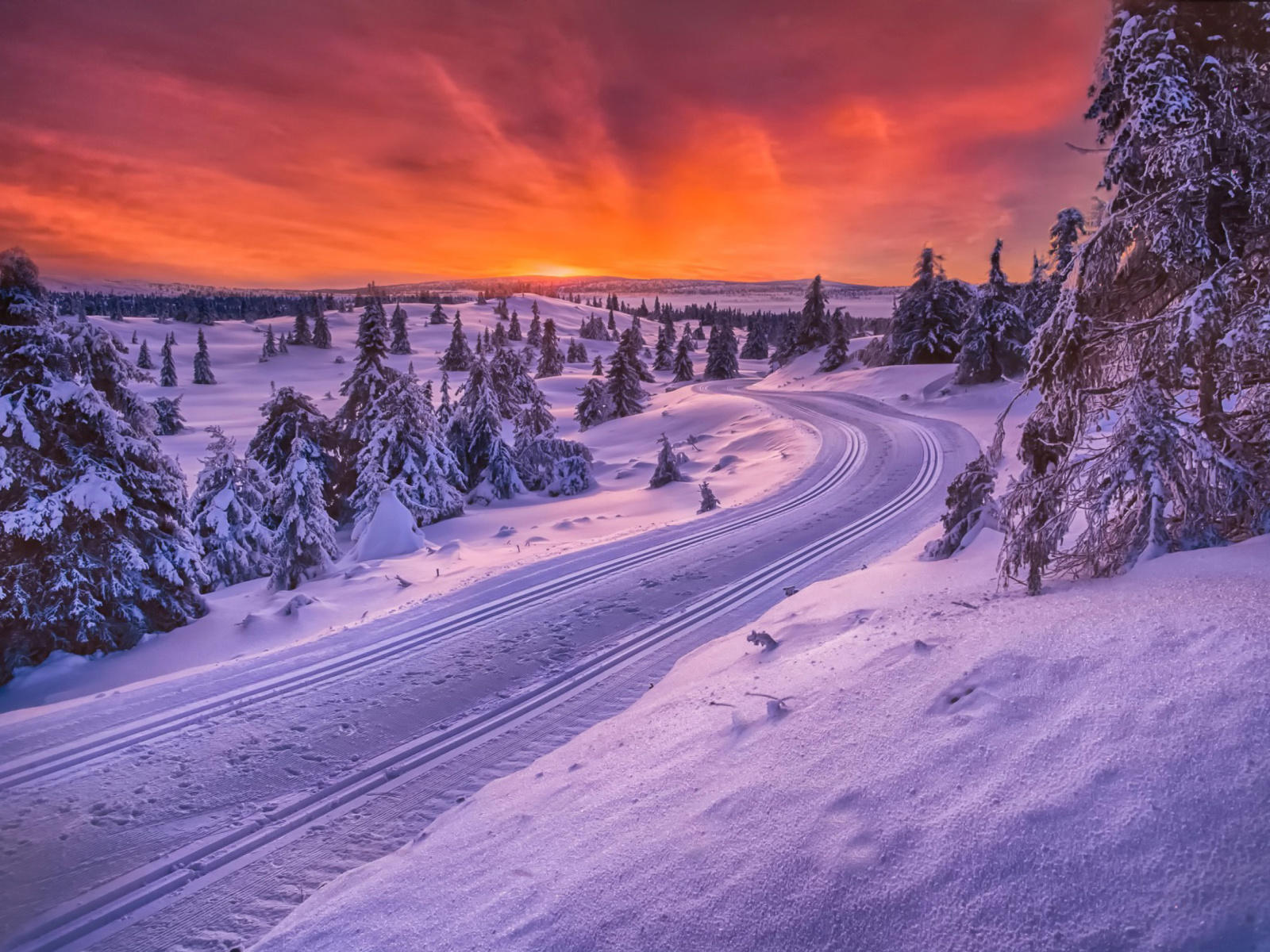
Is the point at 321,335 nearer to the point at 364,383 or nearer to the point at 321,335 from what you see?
the point at 321,335

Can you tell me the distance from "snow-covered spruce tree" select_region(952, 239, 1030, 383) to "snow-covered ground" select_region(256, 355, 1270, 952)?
36.4 meters

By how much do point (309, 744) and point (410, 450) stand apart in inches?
727

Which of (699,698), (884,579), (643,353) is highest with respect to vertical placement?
(643,353)

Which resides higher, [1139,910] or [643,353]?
[643,353]

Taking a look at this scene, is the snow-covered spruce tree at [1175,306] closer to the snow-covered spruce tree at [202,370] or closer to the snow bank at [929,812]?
the snow bank at [929,812]

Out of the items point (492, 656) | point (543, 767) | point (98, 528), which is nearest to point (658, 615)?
point (492, 656)

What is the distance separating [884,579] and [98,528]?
14038 millimetres

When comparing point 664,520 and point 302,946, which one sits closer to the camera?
point 302,946

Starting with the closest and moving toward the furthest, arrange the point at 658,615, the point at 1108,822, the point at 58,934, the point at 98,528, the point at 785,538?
the point at 1108,822 < the point at 58,934 < the point at 658,615 < the point at 98,528 < the point at 785,538

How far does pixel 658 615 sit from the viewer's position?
34.3ft

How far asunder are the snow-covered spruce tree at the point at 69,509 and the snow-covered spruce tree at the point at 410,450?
11071 millimetres

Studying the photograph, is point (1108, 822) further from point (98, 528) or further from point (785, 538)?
point (98, 528)

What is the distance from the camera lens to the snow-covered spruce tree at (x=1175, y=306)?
198 inches

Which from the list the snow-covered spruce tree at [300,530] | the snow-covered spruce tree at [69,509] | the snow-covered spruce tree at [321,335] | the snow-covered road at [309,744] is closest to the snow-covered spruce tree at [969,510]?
the snow-covered road at [309,744]
